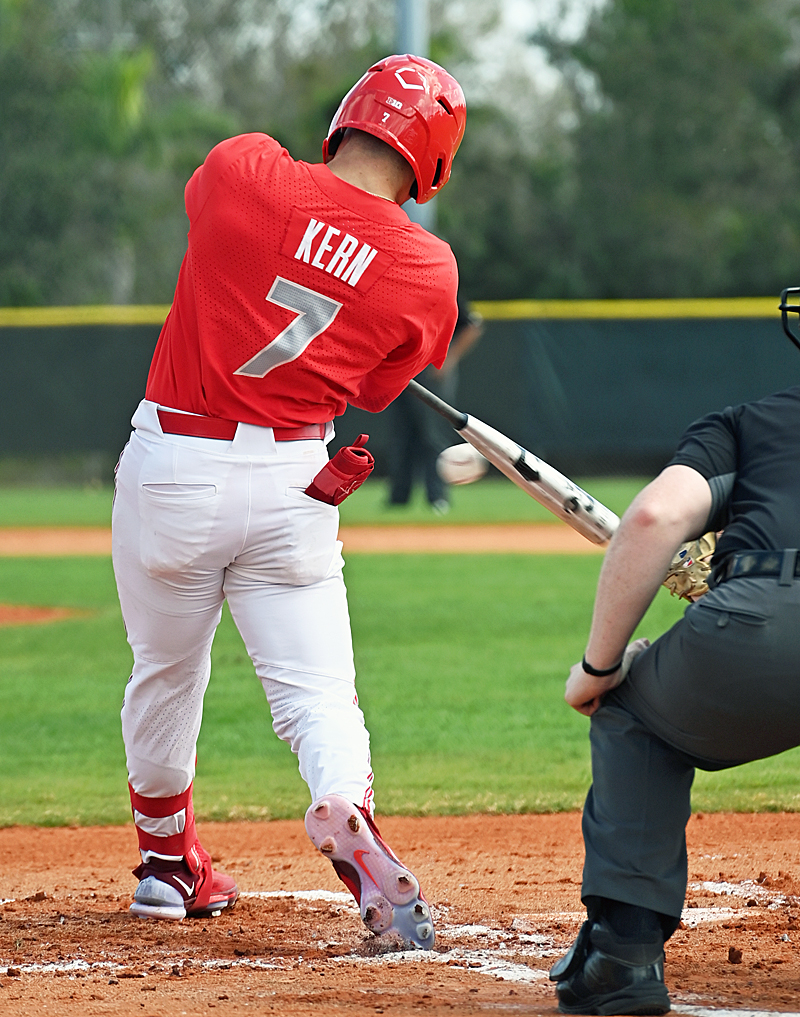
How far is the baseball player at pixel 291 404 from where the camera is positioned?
313 cm

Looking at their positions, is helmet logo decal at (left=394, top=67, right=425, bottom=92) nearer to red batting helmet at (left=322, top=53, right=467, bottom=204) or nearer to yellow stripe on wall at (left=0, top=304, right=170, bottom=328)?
red batting helmet at (left=322, top=53, right=467, bottom=204)

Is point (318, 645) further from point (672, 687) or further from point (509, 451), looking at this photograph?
point (672, 687)

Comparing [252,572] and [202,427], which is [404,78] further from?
[252,572]

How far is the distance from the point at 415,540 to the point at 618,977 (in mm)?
10947

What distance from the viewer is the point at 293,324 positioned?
3.14 m

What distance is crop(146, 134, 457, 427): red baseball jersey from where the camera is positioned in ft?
10.2

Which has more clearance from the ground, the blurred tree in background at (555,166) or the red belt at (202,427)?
the blurred tree in background at (555,166)

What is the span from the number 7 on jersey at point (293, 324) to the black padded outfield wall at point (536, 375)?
14.9 m

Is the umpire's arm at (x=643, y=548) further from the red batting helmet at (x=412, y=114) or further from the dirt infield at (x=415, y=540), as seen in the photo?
the dirt infield at (x=415, y=540)

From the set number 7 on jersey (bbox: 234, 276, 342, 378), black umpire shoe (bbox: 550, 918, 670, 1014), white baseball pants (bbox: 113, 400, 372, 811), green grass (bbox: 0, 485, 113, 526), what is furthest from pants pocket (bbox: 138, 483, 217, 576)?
green grass (bbox: 0, 485, 113, 526)

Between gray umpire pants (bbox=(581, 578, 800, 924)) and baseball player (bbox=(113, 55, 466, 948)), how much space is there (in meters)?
0.64

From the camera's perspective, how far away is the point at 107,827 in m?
4.96

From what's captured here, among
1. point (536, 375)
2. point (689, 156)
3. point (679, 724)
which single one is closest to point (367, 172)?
point (679, 724)

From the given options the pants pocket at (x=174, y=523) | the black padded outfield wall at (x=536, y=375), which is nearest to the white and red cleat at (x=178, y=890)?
the pants pocket at (x=174, y=523)
